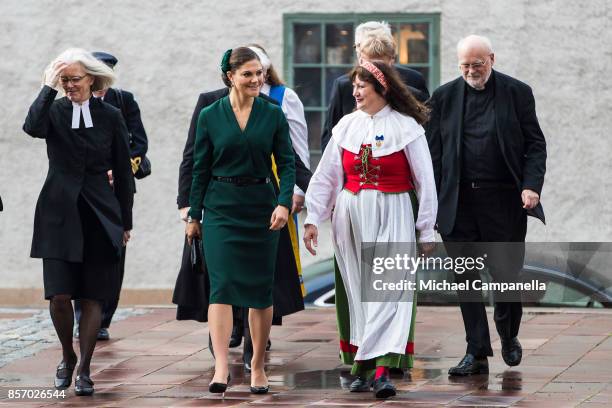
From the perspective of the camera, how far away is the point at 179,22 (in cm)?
1567

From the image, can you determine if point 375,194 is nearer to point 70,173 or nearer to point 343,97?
point 343,97

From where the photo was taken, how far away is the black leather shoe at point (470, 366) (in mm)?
8875

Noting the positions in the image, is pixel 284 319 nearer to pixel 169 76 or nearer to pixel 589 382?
pixel 589 382

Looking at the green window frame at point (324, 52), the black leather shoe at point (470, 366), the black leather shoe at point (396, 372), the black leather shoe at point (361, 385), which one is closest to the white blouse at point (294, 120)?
the black leather shoe at point (396, 372)

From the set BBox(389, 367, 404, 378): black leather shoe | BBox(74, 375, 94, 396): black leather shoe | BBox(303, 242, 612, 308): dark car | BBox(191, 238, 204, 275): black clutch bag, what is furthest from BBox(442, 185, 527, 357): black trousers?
BBox(303, 242, 612, 308): dark car

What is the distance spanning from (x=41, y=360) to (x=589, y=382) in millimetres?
3535

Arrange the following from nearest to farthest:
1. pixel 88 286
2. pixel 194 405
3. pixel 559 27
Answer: pixel 194 405
pixel 88 286
pixel 559 27

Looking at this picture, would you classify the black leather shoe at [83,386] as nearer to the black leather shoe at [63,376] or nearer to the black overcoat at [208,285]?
the black leather shoe at [63,376]

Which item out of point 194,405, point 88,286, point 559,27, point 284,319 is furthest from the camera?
point 559,27

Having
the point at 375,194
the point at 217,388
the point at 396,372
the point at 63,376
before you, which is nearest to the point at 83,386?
the point at 63,376

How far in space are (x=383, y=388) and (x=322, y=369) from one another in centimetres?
122

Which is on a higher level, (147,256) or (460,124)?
(460,124)

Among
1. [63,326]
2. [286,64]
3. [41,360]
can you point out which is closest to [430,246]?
[63,326]

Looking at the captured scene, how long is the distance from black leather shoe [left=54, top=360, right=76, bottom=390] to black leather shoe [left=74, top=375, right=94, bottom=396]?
7.5 inches
